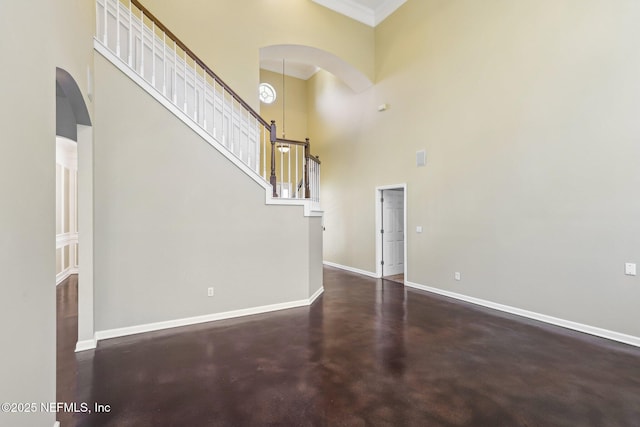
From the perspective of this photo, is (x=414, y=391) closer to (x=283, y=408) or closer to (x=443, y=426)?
(x=443, y=426)

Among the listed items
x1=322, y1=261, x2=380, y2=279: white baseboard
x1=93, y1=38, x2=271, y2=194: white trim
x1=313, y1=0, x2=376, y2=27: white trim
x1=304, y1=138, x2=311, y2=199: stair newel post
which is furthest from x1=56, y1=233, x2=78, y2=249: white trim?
x1=313, y1=0, x2=376, y2=27: white trim

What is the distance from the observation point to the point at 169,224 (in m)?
3.77

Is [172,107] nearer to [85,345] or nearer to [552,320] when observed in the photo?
[85,345]

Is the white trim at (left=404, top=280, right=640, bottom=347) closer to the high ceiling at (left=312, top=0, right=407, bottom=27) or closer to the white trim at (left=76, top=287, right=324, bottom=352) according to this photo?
the white trim at (left=76, top=287, right=324, bottom=352)

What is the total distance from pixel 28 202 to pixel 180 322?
9.17 ft

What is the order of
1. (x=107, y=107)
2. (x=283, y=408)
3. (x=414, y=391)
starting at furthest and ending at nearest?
(x=107, y=107), (x=414, y=391), (x=283, y=408)

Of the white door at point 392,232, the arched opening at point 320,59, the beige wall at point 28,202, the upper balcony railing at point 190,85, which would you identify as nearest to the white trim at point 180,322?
the upper balcony railing at point 190,85

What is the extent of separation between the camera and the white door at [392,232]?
6.78m

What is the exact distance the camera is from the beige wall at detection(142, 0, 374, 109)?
486 centimetres

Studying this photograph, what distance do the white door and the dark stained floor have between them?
280 centimetres

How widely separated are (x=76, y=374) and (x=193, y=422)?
4.68 feet

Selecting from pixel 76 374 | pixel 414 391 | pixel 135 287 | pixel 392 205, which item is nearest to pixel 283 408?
pixel 414 391

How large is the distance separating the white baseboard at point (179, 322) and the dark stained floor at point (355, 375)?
0.12 m

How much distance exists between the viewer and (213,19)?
5031 millimetres
